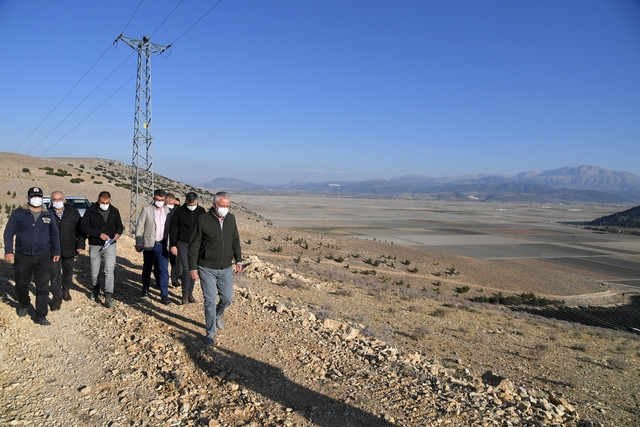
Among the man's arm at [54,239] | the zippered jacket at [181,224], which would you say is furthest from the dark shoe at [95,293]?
the zippered jacket at [181,224]

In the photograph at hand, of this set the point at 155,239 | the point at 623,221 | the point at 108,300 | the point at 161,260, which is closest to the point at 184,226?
the point at 155,239

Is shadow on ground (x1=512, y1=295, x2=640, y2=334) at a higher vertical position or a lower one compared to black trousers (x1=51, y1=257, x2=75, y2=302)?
lower

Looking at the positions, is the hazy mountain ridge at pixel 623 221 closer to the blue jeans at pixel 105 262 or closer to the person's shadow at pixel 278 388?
the person's shadow at pixel 278 388

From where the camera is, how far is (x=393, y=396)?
15.1 feet

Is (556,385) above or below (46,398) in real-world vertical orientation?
below

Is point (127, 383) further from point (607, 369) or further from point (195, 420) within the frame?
point (607, 369)

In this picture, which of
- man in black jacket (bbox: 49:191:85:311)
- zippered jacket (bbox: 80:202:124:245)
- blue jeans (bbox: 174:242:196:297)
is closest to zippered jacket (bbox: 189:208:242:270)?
blue jeans (bbox: 174:242:196:297)

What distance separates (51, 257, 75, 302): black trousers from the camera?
6328mm

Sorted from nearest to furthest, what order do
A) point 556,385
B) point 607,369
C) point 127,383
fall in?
point 127,383 < point 556,385 < point 607,369

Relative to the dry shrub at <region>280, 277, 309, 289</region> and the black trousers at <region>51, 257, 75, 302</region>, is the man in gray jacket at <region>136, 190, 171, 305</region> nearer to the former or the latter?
the black trousers at <region>51, 257, 75, 302</region>

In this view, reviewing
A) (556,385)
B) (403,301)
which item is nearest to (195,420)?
(556,385)

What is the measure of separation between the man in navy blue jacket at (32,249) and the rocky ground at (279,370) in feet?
1.01

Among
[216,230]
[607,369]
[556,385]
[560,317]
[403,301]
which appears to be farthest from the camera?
[560,317]

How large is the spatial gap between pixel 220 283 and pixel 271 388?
5.23ft
